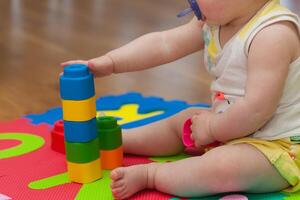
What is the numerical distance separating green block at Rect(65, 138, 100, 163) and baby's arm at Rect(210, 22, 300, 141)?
7.6 inches

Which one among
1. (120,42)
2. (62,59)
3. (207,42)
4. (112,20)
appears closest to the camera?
(207,42)

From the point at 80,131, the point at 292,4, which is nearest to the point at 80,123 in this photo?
the point at 80,131

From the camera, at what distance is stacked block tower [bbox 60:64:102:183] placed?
0.85 metres

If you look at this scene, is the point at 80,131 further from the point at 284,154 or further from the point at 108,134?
the point at 284,154

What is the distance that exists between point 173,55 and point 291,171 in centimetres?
29

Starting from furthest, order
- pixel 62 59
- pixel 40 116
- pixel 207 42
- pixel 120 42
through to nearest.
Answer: pixel 120 42 → pixel 62 59 → pixel 40 116 → pixel 207 42

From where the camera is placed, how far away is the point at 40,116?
1229 millimetres

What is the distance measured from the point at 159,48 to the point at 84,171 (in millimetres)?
250

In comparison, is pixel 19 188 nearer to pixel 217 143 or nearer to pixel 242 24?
pixel 217 143

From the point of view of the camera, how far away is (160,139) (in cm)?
100

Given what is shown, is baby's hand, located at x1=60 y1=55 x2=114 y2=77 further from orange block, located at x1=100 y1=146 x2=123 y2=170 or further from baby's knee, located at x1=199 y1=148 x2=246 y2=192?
baby's knee, located at x1=199 y1=148 x2=246 y2=192

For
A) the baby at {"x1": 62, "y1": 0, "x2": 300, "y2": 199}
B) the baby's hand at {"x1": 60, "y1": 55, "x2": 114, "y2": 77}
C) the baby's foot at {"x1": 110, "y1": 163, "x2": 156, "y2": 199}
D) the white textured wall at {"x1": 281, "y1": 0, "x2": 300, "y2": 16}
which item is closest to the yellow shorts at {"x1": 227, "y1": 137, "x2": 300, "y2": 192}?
the baby at {"x1": 62, "y1": 0, "x2": 300, "y2": 199}

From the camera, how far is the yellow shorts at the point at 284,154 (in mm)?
834

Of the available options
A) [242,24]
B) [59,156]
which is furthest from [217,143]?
[59,156]
